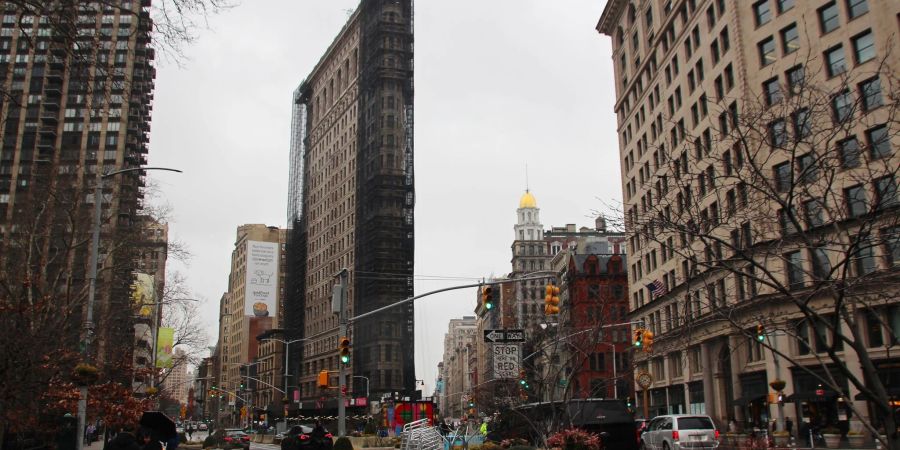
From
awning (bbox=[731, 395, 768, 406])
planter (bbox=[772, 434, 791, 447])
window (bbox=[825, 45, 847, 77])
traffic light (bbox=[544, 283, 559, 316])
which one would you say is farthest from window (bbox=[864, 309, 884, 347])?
traffic light (bbox=[544, 283, 559, 316])

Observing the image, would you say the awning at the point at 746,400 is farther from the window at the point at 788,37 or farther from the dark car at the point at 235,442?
the dark car at the point at 235,442

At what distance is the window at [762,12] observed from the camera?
51531 millimetres

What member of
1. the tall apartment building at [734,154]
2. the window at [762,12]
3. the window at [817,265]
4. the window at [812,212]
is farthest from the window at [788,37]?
the window at [817,265]

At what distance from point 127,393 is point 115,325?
19235mm

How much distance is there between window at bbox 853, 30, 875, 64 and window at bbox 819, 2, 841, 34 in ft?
6.18

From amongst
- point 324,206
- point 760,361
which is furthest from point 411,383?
point 760,361

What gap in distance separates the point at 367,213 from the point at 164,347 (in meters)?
39.5

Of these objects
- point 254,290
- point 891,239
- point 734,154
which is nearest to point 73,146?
point 254,290

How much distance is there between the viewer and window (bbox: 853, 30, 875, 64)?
143 feet

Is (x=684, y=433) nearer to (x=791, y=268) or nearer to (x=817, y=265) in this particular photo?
(x=791, y=268)

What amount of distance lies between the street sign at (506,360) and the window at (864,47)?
34.2 m

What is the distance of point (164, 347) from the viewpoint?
7100 centimetres

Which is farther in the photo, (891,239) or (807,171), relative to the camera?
(891,239)

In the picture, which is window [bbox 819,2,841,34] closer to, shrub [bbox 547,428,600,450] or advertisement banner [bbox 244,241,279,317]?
shrub [bbox 547,428,600,450]
